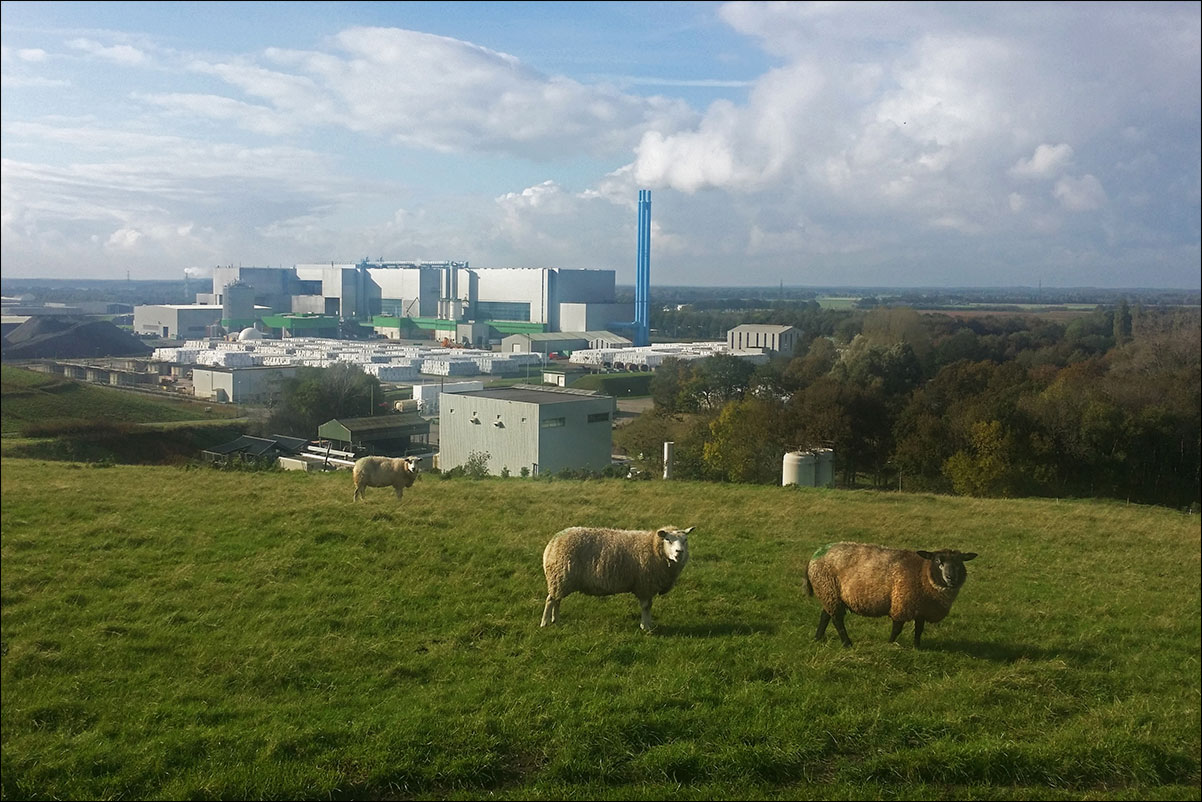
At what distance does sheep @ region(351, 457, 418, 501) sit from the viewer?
278 inches

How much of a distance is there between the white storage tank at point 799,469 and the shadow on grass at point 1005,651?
2726 mm

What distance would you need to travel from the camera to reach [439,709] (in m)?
4.14

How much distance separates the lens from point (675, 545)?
15.6 ft

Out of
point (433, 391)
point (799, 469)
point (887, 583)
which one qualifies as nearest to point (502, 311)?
point (433, 391)

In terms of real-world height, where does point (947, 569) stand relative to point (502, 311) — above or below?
below

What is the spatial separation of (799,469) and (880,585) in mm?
3052

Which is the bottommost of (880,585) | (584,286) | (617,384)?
(880,585)

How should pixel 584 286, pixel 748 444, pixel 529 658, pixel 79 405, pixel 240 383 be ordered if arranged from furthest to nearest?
pixel 584 286 < pixel 748 444 < pixel 240 383 < pixel 79 405 < pixel 529 658

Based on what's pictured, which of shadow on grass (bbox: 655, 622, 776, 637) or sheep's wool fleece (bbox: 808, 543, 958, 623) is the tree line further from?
sheep's wool fleece (bbox: 808, 543, 958, 623)

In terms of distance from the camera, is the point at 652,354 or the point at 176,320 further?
the point at 652,354

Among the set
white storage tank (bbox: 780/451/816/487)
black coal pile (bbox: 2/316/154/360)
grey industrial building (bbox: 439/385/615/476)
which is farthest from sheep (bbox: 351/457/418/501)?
black coal pile (bbox: 2/316/154/360)

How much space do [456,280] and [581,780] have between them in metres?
7.19

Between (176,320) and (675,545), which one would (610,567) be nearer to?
(675,545)

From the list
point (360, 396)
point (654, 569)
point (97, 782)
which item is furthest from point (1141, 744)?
point (360, 396)
